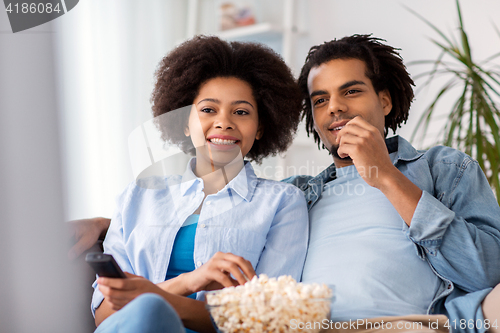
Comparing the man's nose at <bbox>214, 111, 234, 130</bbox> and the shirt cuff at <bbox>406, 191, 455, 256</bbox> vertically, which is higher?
the man's nose at <bbox>214, 111, 234, 130</bbox>

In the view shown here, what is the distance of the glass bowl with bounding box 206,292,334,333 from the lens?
613 mm

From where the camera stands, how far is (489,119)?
156 centimetres

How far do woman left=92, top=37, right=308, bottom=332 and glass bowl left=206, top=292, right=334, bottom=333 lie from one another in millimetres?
216

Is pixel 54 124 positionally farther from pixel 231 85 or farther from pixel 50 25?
pixel 231 85

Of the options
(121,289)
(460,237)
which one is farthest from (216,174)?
(460,237)

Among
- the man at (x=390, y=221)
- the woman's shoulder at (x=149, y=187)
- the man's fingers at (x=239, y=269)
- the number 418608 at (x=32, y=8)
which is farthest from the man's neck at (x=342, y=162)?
the number 418608 at (x=32, y=8)

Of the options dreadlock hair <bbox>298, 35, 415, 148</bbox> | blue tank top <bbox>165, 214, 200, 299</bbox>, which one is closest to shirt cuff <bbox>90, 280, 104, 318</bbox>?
blue tank top <bbox>165, 214, 200, 299</bbox>

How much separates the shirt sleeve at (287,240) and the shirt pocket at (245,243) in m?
0.02

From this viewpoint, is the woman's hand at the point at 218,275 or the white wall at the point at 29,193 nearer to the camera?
the white wall at the point at 29,193

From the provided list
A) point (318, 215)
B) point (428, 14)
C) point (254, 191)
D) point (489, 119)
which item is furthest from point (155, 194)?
point (428, 14)

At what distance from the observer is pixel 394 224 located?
1.06 m

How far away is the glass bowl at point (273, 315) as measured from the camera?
2.01ft

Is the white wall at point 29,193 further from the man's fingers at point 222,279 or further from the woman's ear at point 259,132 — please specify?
the woman's ear at point 259,132

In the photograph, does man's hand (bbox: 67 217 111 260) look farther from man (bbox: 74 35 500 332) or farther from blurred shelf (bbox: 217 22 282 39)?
blurred shelf (bbox: 217 22 282 39)
